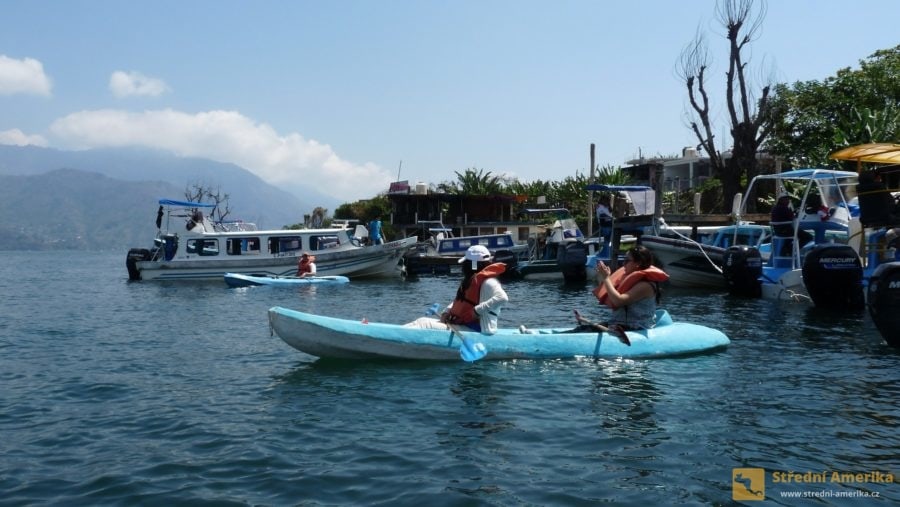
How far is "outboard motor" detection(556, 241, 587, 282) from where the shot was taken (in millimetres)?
30125

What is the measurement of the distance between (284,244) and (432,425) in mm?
28039

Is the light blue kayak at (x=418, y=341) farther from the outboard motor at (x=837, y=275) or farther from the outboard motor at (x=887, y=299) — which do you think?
the outboard motor at (x=837, y=275)

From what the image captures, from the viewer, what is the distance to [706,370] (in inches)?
448

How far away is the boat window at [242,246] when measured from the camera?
3572cm

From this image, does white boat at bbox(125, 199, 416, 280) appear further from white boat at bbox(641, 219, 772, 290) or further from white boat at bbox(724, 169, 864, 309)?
white boat at bbox(724, 169, 864, 309)

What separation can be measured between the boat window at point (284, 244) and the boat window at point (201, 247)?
9.15ft

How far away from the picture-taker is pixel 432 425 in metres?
8.48

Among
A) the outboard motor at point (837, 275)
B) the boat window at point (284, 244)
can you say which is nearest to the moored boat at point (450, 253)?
the boat window at point (284, 244)

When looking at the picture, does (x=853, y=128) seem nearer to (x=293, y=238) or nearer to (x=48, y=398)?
(x=293, y=238)

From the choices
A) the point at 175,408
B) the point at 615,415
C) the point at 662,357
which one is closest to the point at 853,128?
the point at 662,357

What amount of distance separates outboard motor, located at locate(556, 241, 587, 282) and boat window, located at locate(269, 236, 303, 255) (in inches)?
488

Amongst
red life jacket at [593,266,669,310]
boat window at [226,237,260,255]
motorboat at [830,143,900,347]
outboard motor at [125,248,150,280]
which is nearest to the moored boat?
boat window at [226,237,260,255]

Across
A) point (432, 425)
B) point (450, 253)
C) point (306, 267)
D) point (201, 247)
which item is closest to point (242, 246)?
point (201, 247)

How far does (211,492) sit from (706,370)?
7.61 m
